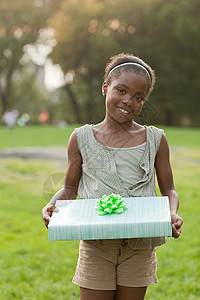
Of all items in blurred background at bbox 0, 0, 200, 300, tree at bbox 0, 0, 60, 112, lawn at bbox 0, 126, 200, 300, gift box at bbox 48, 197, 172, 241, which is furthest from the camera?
tree at bbox 0, 0, 60, 112

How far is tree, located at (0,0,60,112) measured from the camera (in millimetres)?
31047

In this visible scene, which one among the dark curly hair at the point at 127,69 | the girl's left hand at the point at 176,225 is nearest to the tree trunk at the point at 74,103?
the dark curly hair at the point at 127,69

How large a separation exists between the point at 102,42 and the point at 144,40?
3.03 metres

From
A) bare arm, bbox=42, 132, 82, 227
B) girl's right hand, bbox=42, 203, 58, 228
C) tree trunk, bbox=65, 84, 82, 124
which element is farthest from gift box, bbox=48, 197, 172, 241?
tree trunk, bbox=65, 84, 82, 124

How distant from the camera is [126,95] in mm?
1847

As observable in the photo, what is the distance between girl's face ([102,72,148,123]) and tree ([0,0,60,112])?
99.5ft

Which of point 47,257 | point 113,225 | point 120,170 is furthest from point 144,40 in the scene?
point 113,225

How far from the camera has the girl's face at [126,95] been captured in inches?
72.6

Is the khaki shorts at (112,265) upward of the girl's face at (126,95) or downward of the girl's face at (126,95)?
downward

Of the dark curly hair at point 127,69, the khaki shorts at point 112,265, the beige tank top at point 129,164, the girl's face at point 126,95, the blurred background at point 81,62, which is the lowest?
the blurred background at point 81,62

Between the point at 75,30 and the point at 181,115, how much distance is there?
9.83 m

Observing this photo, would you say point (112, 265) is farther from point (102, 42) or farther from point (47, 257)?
point (102, 42)

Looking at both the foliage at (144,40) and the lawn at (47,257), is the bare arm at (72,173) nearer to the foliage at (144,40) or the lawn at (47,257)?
the lawn at (47,257)

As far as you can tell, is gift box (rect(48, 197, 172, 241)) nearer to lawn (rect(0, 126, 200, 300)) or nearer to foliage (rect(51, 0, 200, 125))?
lawn (rect(0, 126, 200, 300))
